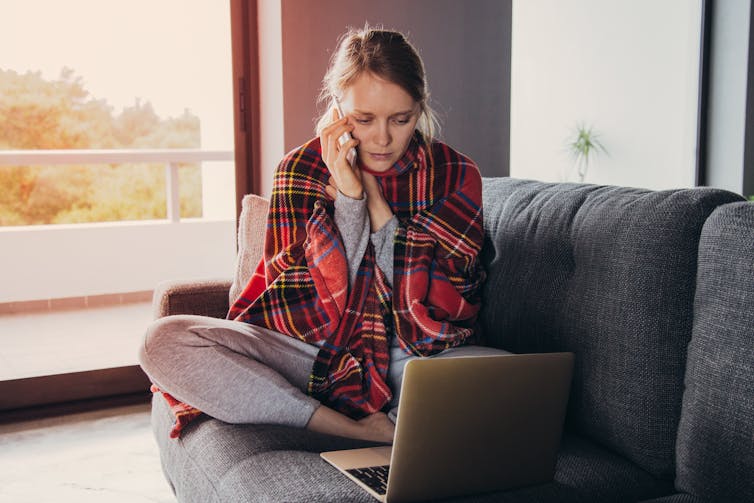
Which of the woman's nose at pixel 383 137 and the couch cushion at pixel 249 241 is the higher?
the woman's nose at pixel 383 137

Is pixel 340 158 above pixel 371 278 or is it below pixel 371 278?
above

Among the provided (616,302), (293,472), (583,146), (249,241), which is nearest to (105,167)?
(249,241)

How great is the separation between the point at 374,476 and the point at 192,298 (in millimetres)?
900

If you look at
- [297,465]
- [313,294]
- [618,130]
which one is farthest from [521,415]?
[618,130]

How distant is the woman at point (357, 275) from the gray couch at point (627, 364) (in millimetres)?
118

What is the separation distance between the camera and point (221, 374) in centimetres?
143

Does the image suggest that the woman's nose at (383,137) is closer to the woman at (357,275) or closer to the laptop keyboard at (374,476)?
the woman at (357,275)

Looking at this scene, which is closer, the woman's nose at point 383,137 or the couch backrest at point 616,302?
the couch backrest at point 616,302

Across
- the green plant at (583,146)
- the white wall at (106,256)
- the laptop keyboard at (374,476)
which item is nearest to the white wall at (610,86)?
the green plant at (583,146)

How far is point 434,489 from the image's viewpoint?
1107 mm

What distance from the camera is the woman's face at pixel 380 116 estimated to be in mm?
1559

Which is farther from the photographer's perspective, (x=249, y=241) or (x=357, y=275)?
(x=249, y=241)

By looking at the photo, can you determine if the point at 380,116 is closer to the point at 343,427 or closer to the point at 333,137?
the point at 333,137

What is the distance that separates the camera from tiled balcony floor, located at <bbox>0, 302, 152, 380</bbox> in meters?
3.09
